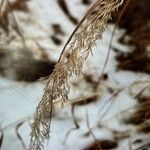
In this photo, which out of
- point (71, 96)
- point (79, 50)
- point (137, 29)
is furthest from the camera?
point (137, 29)

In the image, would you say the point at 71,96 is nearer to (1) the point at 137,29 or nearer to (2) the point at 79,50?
(1) the point at 137,29

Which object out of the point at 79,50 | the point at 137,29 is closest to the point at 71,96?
the point at 137,29

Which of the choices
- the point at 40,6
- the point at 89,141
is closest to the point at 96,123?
the point at 89,141

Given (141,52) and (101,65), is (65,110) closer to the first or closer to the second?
(101,65)

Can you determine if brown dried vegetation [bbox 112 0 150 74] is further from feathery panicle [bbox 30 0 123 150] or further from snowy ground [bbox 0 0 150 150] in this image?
feathery panicle [bbox 30 0 123 150]

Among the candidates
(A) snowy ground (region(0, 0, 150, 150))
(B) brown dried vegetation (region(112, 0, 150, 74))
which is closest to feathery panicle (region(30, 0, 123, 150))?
(A) snowy ground (region(0, 0, 150, 150))

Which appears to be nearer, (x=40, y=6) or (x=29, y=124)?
(x=29, y=124)

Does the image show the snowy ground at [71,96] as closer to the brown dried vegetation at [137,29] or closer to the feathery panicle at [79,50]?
the brown dried vegetation at [137,29]

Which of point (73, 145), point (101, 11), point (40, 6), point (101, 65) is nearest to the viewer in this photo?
point (101, 11)
